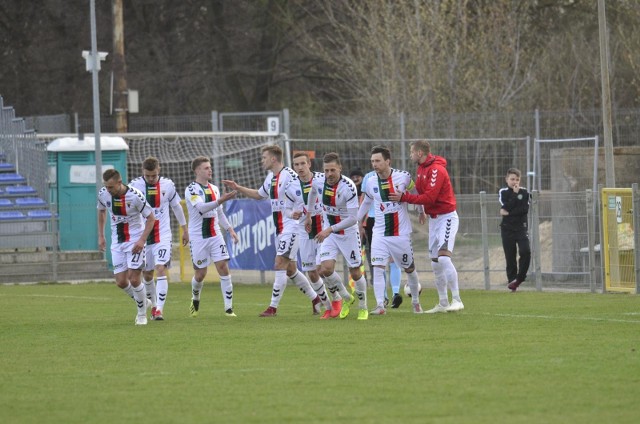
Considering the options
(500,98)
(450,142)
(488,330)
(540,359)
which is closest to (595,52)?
(500,98)

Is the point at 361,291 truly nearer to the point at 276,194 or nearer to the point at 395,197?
the point at 395,197

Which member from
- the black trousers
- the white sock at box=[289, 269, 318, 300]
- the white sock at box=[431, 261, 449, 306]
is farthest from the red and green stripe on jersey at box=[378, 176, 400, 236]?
the black trousers

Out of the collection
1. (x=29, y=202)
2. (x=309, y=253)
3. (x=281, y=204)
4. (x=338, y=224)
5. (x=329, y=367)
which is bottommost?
(x=329, y=367)

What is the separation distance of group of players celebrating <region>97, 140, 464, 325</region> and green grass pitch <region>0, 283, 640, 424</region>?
0.44 meters

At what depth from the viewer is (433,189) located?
16.5 m

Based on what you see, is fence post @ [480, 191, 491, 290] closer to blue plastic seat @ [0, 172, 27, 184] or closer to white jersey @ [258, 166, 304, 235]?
white jersey @ [258, 166, 304, 235]

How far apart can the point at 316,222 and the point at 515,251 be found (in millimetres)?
6438

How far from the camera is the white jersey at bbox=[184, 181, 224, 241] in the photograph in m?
17.5

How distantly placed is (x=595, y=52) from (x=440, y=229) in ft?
84.3

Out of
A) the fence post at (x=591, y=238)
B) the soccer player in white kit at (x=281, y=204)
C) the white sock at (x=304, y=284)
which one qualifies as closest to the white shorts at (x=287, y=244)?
the soccer player in white kit at (x=281, y=204)

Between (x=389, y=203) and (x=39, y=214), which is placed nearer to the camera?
(x=389, y=203)

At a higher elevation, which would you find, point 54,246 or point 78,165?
point 78,165

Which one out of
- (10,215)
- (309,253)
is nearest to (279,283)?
(309,253)

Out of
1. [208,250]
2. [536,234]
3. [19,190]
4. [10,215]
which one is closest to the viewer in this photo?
[208,250]
